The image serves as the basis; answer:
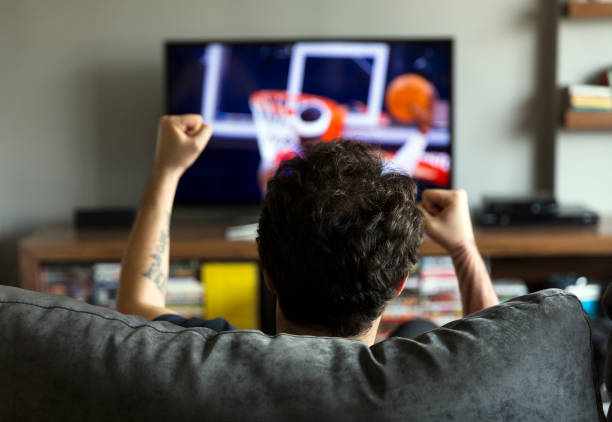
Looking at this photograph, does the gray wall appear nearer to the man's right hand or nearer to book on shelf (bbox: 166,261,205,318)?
book on shelf (bbox: 166,261,205,318)

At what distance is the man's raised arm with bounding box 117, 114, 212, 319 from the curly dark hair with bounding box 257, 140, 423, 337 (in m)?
0.37

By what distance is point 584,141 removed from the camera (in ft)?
10.5

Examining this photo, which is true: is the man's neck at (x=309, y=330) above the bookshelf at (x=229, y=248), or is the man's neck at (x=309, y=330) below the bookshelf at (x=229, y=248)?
above

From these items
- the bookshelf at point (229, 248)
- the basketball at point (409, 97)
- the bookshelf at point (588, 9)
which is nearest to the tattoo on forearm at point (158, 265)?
the bookshelf at point (229, 248)

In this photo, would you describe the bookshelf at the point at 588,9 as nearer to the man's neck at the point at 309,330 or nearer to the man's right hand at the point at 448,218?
the man's right hand at the point at 448,218

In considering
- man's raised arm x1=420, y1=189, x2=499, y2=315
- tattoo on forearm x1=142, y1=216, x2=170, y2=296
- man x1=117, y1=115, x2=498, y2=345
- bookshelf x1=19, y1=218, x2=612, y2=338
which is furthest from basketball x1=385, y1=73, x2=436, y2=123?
man x1=117, y1=115, x2=498, y2=345

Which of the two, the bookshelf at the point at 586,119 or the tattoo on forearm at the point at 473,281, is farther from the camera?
the bookshelf at the point at 586,119

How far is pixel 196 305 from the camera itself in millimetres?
2873

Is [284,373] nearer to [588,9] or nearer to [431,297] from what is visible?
[431,297]

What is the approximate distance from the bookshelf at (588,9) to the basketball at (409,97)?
0.70 metres

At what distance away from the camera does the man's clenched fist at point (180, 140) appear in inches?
47.6

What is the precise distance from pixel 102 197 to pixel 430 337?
2.82 metres

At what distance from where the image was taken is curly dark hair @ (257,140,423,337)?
822 mm

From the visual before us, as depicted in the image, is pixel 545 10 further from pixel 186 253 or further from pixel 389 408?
pixel 389 408
